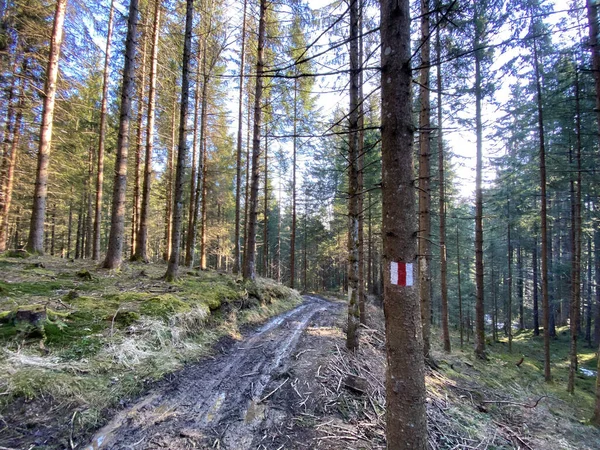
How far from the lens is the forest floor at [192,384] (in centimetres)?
285

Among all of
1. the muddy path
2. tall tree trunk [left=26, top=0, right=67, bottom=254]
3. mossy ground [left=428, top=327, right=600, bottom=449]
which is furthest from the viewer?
tall tree trunk [left=26, top=0, right=67, bottom=254]

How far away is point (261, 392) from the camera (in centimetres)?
391

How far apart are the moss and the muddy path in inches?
53.5

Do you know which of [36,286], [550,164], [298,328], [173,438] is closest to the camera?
[173,438]

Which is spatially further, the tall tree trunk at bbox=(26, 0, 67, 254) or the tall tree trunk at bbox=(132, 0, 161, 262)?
the tall tree trunk at bbox=(132, 0, 161, 262)

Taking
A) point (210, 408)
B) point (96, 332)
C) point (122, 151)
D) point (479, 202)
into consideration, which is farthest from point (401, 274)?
point (479, 202)

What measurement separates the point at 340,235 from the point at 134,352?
23.5m

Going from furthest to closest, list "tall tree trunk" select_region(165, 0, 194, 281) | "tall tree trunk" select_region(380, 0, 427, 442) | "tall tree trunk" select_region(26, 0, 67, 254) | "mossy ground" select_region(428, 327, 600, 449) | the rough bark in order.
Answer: the rough bark < "tall tree trunk" select_region(26, 0, 67, 254) < "tall tree trunk" select_region(165, 0, 194, 281) < "mossy ground" select_region(428, 327, 600, 449) < "tall tree trunk" select_region(380, 0, 427, 442)

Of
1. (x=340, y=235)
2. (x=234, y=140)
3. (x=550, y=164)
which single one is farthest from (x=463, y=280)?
(x=234, y=140)

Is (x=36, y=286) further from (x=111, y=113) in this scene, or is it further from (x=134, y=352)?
(x=111, y=113)

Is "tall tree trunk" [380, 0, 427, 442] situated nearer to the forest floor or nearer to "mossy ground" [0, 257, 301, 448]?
the forest floor

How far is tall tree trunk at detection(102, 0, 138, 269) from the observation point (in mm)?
8039

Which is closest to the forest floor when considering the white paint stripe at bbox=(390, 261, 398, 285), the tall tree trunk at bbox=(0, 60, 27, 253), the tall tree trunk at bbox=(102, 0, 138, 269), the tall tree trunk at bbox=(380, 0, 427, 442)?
the tall tree trunk at bbox=(102, 0, 138, 269)

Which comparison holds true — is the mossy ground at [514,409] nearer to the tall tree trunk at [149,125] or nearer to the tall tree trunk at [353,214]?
the tall tree trunk at [353,214]
